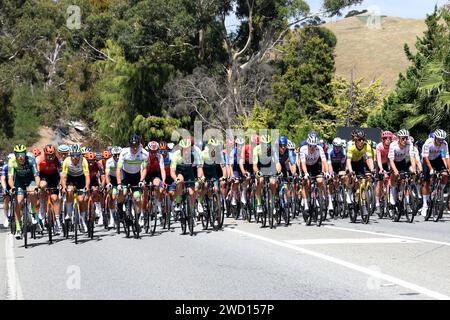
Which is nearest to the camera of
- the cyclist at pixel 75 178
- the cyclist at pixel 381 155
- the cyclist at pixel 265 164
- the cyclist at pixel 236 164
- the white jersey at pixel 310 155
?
the cyclist at pixel 75 178

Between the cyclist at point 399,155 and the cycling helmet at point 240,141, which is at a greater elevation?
the cycling helmet at point 240,141

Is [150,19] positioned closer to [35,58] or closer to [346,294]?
[35,58]

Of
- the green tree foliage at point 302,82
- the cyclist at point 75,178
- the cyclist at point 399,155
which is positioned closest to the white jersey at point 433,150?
the cyclist at point 399,155

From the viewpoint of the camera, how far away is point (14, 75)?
185ft

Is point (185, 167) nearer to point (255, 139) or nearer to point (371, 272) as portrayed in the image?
point (255, 139)

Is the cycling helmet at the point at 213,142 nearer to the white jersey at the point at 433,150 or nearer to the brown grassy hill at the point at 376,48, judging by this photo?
the white jersey at the point at 433,150

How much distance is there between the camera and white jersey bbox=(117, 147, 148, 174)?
54.2 feet

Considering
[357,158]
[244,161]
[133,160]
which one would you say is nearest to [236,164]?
[244,161]

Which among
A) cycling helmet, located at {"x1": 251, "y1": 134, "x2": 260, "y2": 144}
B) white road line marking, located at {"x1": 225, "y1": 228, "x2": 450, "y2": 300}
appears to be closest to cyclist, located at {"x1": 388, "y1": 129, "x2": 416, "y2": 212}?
cycling helmet, located at {"x1": 251, "y1": 134, "x2": 260, "y2": 144}

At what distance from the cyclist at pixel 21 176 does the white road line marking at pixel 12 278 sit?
0.68 meters

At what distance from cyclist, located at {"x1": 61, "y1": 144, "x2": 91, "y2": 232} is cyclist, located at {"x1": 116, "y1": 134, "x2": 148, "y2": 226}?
66cm

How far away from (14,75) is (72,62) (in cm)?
1760

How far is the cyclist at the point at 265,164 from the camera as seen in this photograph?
56.7 feet

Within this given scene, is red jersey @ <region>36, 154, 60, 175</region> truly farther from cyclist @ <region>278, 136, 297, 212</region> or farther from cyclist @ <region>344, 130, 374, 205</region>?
cyclist @ <region>344, 130, 374, 205</region>
